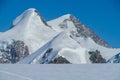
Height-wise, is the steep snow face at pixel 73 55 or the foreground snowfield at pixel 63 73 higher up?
A: the steep snow face at pixel 73 55

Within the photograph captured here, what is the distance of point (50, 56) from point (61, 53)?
7.46 metres

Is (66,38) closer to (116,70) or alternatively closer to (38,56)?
(38,56)

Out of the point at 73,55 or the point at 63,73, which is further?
the point at 73,55

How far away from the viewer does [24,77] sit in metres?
12.6

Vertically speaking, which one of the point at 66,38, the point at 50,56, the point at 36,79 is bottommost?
the point at 36,79

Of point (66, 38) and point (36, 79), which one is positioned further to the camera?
point (66, 38)

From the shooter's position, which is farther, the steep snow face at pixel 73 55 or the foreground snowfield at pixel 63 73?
the steep snow face at pixel 73 55

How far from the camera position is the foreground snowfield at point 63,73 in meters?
12.6

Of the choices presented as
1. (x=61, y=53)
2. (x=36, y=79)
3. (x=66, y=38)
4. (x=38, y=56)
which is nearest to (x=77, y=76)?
(x=36, y=79)

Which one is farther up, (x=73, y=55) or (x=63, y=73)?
(x=73, y=55)

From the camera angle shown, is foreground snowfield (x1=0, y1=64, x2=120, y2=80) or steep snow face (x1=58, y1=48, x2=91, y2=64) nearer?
foreground snowfield (x1=0, y1=64, x2=120, y2=80)

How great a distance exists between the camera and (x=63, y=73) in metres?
13.5

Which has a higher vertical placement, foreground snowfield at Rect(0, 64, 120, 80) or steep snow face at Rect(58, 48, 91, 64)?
steep snow face at Rect(58, 48, 91, 64)

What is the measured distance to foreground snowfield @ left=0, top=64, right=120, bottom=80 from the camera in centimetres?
1265
